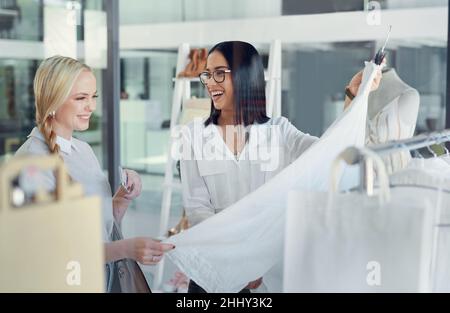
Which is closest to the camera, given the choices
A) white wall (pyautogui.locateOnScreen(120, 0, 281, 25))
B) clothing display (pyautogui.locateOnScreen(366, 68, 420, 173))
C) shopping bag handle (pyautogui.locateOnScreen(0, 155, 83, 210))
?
shopping bag handle (pyautogui.locateOnScreen(0, 155, 83, 210))

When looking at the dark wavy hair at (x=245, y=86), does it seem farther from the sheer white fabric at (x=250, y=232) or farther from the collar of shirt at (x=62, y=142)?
the collar of shirt at (x=62, y=142)

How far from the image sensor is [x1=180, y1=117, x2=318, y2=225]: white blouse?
67.3 inches

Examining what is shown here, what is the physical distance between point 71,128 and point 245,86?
45 centimetres

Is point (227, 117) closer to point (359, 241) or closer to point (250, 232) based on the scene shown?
point (250, 232)

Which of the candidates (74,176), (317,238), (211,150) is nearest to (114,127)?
(211,150)

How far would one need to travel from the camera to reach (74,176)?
58.6 inches

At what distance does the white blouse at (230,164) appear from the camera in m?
1.71

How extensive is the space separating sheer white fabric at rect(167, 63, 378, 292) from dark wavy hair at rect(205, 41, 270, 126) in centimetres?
26

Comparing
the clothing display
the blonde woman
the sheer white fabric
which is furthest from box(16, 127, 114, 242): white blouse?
the clothing display

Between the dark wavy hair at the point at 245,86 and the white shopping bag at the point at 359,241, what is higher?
the dark wavy hair at the point at 245,86

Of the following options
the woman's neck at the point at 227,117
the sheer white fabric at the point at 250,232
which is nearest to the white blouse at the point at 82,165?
the sheer white fabric at the point at 250,232

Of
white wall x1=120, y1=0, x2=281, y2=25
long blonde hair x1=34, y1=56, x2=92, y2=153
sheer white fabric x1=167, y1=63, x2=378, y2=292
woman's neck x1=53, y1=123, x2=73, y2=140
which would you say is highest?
white wall x1=120, y1=0, x2=281, y2=25

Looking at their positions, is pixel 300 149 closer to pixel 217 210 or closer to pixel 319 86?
pixel 217 210

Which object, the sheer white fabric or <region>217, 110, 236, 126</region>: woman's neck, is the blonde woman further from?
<region>217, 110, 236, 126</region>: woman's neck
